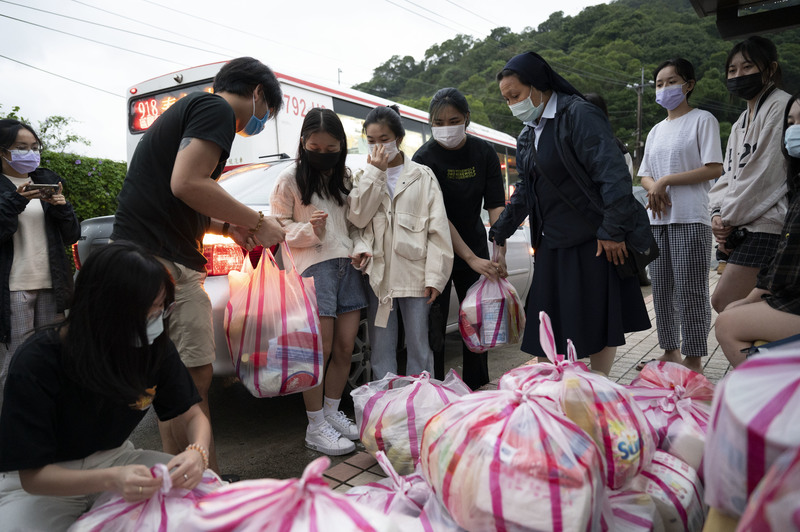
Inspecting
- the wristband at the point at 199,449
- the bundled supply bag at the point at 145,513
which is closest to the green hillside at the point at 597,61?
the wristband at the point at 199,449

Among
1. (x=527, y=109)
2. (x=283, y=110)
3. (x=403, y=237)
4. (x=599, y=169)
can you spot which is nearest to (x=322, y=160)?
(x=403, y=237)

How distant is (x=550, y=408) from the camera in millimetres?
1588

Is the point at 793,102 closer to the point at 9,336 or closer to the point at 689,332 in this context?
the point at 689,332

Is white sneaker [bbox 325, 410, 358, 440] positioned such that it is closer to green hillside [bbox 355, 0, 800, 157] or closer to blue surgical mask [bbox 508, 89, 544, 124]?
blue surgical mask [bbox 508, 89, 544, 124]

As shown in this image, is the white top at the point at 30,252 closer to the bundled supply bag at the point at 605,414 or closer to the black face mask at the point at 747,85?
the bundled supply bag at the point at 605,414

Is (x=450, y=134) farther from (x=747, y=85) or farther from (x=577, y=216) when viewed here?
(x=747, y=85)

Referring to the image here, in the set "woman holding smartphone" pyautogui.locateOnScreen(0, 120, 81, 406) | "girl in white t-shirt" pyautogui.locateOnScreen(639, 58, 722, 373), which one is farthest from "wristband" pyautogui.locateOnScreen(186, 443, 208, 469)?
"girl in white t-shirt" pyautogui.locateOnScreen(639, 58, 722, 373)

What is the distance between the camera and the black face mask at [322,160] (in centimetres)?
286

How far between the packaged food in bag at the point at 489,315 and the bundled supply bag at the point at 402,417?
26.7 inches

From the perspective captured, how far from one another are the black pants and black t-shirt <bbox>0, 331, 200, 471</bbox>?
166 centimetres

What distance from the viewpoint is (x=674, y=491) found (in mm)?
1840

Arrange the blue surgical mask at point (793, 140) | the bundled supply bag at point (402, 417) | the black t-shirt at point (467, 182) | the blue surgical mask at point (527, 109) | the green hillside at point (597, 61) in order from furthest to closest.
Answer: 1. the green hillside at point (597, 61)
2. the black t-shirt at point (467, 182)
3. the blue surgical mask at point (527, 109)
4. the bundled supply bag at point (402, 417)
5. the blue surgical mask at point (793, 140)

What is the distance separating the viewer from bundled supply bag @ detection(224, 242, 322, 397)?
250 cm

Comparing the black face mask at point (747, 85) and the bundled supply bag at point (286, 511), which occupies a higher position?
the black face mask at point (747, 85)
